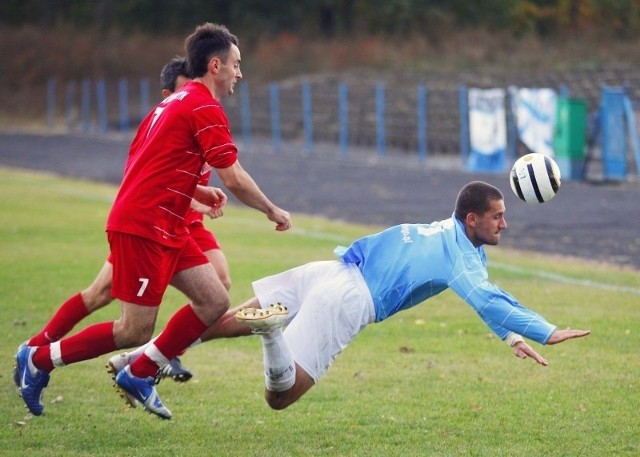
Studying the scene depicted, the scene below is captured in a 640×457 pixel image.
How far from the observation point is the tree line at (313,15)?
58.5 metres

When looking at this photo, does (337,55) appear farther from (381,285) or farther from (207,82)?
(381,285)

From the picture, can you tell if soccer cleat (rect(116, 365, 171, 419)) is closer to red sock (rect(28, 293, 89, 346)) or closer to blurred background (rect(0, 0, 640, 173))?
red sock (rect(28, 293, 89, 346))

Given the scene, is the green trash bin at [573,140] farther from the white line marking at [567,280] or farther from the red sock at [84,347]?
the red sock at [84,347]

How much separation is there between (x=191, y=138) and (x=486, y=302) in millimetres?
1805

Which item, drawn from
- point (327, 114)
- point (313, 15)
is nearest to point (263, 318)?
point (327, 114)

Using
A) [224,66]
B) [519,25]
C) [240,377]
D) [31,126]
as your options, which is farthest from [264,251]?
[519,25]

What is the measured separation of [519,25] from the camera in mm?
59250

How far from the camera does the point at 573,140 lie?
2561cm

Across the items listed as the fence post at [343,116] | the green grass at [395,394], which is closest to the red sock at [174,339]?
the green grass at [395,394]

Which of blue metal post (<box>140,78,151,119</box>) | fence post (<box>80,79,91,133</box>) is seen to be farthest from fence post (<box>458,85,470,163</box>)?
fence post (<box>80,79,91,133</box>)

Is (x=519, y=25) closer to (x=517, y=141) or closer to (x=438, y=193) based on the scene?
(x=517, y=141)

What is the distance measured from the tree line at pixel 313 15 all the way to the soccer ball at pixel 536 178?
158ft

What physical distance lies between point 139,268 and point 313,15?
6142 cm

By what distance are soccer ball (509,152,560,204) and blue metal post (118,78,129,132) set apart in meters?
45.1
